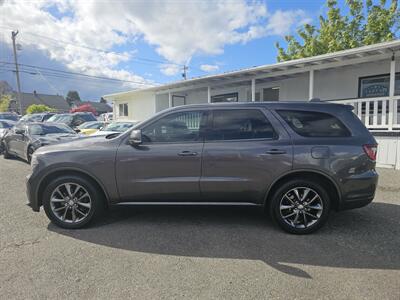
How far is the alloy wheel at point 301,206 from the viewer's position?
12.5 ft

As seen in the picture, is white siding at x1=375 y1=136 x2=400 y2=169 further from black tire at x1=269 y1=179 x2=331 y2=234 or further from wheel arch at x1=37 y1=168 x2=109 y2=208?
wheel arch at x1=37 y1=168 x2=109 y2=208

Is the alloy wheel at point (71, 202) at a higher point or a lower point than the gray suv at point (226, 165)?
lower

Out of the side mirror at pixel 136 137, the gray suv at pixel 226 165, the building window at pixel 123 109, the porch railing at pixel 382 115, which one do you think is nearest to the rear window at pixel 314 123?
the gray suv at pixel 226 165

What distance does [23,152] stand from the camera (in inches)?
361

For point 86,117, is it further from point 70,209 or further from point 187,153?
point 187,153

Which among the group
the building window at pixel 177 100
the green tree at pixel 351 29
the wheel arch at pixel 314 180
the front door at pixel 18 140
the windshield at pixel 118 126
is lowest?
the wheel arch at pixel 314 180

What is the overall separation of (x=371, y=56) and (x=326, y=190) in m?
7.43

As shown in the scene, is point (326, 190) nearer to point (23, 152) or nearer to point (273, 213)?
point (273, 213)

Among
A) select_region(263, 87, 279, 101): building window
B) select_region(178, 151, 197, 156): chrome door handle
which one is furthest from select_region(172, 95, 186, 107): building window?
select_region(178, 151, 197, 156): chrome door handle

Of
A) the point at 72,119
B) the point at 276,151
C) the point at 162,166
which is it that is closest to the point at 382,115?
the point at 276,151

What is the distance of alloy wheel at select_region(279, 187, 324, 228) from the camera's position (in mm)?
3812

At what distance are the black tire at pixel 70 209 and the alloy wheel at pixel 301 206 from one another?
2566 millimetres

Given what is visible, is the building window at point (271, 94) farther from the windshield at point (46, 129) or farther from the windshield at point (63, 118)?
the windshield at point (63, 118)

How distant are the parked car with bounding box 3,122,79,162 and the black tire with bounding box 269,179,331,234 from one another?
6.96m
